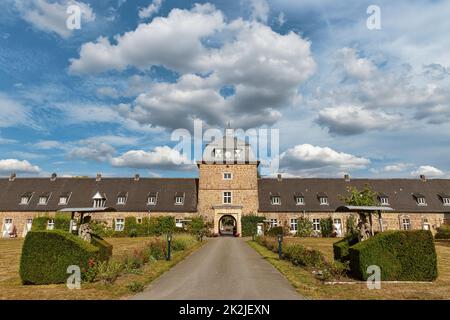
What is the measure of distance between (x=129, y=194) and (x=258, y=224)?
54.9 feet

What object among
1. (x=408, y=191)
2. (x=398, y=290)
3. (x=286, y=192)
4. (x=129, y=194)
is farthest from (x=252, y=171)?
(x=398, y=290)

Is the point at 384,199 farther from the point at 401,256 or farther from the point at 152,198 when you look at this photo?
the point at 401,256

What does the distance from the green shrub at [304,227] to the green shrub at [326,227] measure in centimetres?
144

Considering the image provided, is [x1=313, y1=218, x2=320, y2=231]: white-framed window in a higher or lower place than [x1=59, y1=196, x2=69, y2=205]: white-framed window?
lower

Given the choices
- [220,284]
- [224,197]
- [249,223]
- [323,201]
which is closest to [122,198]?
[224,197]

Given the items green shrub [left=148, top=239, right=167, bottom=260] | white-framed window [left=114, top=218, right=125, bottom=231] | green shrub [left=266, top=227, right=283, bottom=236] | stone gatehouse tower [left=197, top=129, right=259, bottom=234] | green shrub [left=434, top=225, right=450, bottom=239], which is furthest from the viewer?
stone gatehouse tower [left=197, top=129, right=259, bottom=234]

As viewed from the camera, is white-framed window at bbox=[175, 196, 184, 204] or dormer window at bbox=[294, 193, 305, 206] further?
white-framed window at bbox=[175, 196, 184, 204]

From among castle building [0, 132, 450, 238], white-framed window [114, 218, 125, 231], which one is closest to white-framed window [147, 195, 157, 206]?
castle building [0, 132, 450, 238]

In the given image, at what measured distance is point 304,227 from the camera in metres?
37.7

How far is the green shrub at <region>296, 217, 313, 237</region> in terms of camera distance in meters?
37.5

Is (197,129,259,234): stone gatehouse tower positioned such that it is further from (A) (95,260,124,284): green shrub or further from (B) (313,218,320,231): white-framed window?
(A) (95,260,124,284): green shrub

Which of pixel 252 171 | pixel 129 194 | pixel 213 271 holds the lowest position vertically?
pixel 213 271
